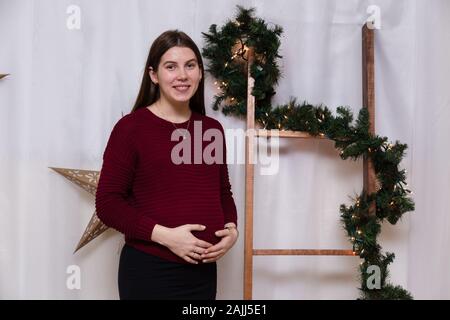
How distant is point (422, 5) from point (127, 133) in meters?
1.16

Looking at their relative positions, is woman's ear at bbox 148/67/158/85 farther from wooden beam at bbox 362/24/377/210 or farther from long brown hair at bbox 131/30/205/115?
wooden beam at bbox 362/24/377/210

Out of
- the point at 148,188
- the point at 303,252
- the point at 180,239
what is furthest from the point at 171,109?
the point at 303,252

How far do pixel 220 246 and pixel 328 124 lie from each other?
573 millimetres

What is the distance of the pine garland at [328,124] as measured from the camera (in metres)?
1.49

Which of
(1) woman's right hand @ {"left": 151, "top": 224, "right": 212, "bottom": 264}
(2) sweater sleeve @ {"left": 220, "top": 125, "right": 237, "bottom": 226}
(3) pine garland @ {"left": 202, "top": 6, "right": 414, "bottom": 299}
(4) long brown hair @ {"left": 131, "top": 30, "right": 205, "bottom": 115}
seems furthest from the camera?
(3) pine garland @ {"left": 202, "top": 6, "right": 414, "bottom": 299}

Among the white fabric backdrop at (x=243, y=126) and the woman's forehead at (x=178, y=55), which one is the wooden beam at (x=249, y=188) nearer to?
the white fabric backdrop at (x=243, y=126)

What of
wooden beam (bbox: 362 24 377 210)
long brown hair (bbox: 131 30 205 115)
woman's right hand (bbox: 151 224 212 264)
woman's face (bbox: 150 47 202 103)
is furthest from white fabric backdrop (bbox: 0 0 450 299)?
woman's right hand (bbox: 151 224 212 264)

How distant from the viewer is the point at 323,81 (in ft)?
5.31

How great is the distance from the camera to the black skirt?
114 cm

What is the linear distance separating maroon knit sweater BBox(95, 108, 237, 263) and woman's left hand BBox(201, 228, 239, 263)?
0.02 m

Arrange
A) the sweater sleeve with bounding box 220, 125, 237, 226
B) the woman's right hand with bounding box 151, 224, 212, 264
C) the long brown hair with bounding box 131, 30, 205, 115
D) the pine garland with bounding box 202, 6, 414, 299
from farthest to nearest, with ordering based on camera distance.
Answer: the pine garland with bounding box 202, 6, 414, 299
the sweater sleeve with bounding box 220, 125, 237, 226
the long brown hair with bounding box 131, 30, 205, 115
the woman's right hand with bounding box 151, 224, 212, 264

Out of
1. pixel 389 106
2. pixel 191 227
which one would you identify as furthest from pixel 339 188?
pixel 191 227

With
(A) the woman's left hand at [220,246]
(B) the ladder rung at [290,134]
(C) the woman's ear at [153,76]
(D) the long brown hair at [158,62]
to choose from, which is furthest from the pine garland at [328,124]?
(A) the woman's left hand at [220,246]
